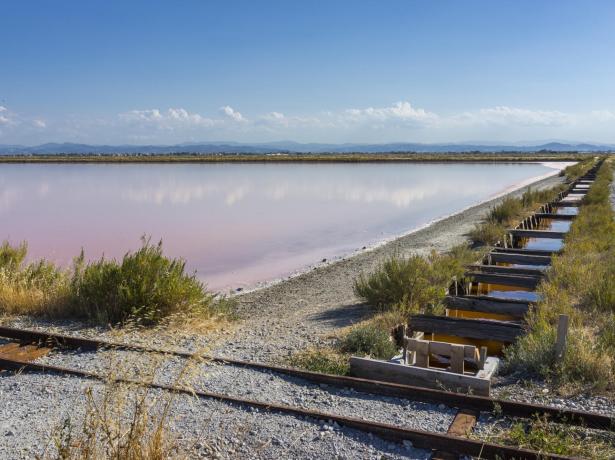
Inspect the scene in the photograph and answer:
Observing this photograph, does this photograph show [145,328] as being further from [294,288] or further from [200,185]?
[200,185]

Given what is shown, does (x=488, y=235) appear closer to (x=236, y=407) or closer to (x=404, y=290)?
(x=404, y=290)

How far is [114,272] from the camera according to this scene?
8.78 metres

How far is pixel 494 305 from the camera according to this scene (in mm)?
9367

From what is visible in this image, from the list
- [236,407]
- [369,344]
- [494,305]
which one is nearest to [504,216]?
[494,305]

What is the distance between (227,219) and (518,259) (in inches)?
571

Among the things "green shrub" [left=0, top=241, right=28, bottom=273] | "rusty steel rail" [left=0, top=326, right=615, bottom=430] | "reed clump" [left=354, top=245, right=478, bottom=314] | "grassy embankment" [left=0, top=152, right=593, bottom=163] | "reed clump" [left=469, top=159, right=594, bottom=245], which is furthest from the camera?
"grassy embankment" [left=0, top=152, right=593, bottom=163]

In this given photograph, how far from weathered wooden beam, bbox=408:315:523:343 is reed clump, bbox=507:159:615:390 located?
0.28 meters

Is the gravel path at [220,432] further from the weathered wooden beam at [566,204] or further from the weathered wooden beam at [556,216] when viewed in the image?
the weathered wooden beam at [566,204]

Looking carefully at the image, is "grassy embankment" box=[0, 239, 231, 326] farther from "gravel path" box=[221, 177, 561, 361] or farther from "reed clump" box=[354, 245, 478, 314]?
"reed clump" box=[354, 245, 478, 314]

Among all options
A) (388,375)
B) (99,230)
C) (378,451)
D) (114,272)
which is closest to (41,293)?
(114,272)

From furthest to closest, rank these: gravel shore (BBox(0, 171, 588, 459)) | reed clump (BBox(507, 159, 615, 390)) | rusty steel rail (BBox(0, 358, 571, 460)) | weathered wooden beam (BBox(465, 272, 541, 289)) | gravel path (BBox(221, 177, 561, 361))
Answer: weathered wooden beam (BBox(465, 272, 541, 289))
gravel path (BBox(221, 177, 561, 361))
reed clump (BBox(507, 159, 615, 390))
gravel shore (BBox(0, 171, 588, 459))
rusty steel rail (BBox(0, 358, 571, 460))

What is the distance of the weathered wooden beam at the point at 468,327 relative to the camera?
7812 mm

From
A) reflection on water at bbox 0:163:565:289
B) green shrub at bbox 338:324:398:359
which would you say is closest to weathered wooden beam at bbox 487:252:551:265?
reflection on water at bbox 0:163:565:289

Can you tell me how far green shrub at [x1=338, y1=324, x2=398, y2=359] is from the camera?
23.2ft
